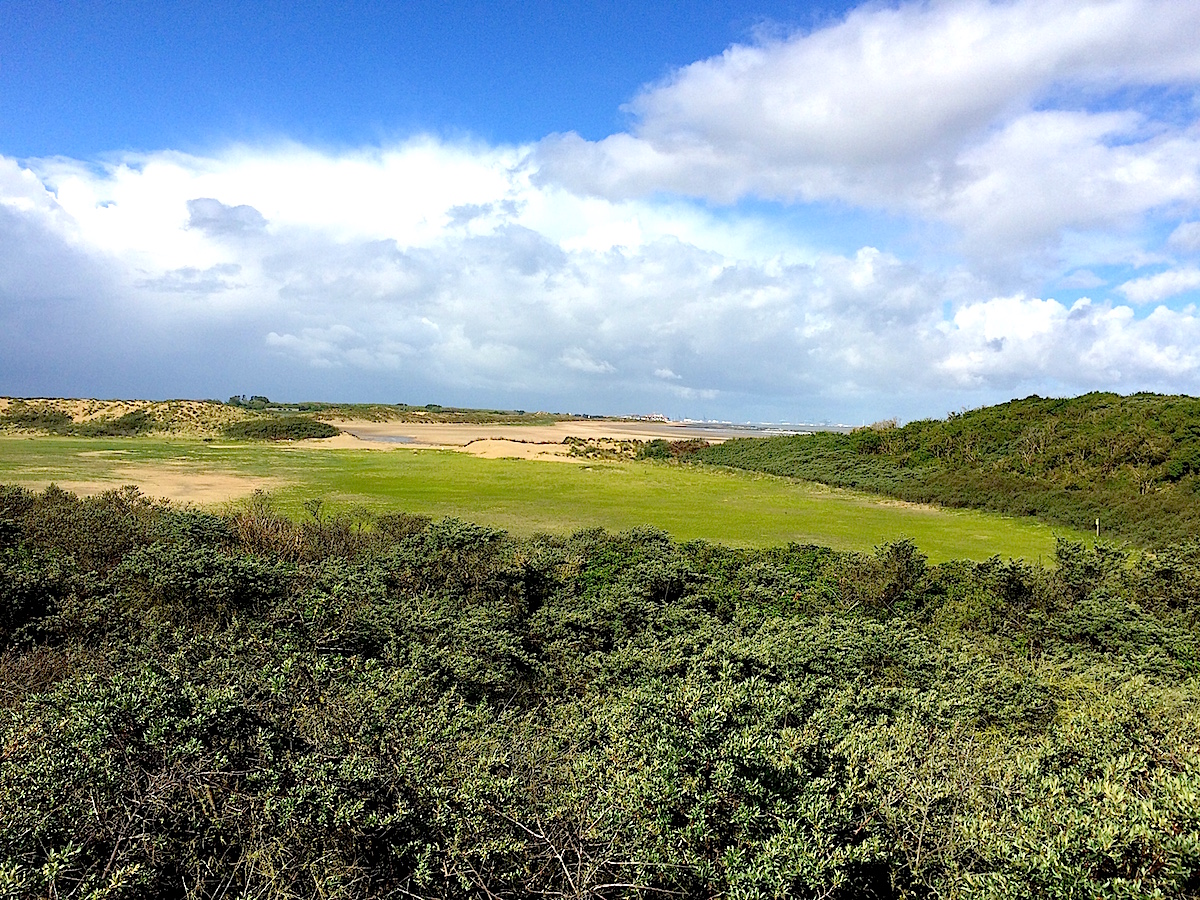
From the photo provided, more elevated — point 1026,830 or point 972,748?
point 1026,830

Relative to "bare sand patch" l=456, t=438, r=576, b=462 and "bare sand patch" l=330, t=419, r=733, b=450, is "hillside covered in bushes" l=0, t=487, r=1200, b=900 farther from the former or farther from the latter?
"bare sand patch" l=330, t=419, r=733, b=450

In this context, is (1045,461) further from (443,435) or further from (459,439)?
(443,435)

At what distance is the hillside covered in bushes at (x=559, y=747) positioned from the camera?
197 inches

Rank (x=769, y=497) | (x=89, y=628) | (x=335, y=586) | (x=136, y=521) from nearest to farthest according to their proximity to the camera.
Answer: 1. (x=89, y=628)
2. (x=335, y=586)
3. (x=136, y=521)
4. (x=769, y=497)

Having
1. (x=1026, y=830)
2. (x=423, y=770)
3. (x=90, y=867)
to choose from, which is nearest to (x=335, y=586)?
(x=423, y=770)

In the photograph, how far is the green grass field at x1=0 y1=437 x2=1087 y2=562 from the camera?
3369 cm

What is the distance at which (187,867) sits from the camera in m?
5.16

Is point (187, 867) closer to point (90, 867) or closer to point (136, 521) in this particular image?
point (90, 867)

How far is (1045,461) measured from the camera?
158 ft

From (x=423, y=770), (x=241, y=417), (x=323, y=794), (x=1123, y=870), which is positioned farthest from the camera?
(x=241, y=417)

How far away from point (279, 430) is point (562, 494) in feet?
175

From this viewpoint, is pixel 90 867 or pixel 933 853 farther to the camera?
pixel 933 853

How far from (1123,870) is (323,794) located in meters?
5.85

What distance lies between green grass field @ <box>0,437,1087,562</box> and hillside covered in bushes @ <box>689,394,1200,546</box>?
3129 mm
